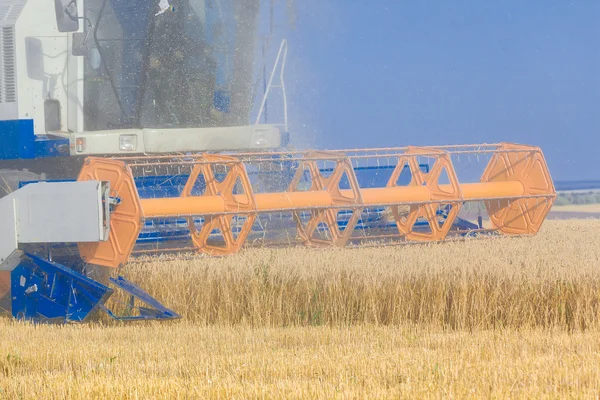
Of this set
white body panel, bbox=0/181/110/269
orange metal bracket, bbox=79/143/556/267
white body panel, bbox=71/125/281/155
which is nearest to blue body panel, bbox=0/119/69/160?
white body panel, bbox=71/125/281/155

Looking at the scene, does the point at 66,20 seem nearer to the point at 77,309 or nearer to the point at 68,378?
the point at 77,309

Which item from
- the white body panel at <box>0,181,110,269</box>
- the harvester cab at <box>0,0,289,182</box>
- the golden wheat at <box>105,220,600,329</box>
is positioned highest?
the harvester cab at <box>0,0,289,182</box>

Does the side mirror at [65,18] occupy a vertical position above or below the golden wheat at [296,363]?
above

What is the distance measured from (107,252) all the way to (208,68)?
2.01 metres

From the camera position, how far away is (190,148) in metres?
7.31

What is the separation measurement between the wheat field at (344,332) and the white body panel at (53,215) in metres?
0.50

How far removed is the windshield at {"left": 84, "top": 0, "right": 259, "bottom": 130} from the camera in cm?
723

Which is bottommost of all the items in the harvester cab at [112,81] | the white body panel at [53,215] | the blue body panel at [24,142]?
the white body panel at [53,215]

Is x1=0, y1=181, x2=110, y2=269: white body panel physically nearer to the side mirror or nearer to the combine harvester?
the combine harvester

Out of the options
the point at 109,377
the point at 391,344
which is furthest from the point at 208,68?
the point at 109,377

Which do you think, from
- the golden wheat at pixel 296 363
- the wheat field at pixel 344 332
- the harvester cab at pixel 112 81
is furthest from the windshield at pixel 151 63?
the golden wheat at pixel 296 363

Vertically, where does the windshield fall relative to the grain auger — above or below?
above

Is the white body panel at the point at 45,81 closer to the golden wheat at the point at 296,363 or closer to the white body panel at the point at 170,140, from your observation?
the white body panel at the point at 170,140

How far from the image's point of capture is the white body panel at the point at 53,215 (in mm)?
5645
